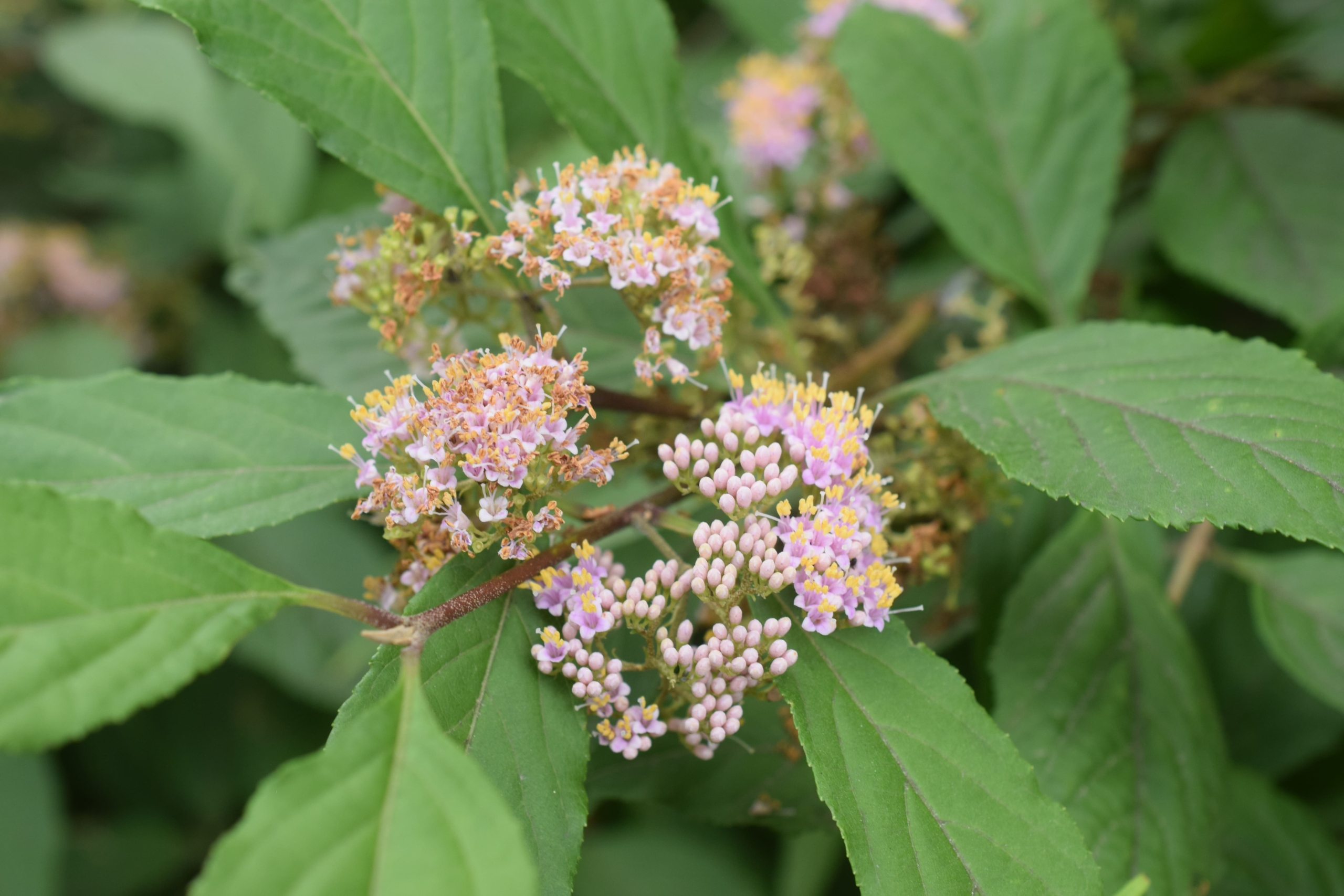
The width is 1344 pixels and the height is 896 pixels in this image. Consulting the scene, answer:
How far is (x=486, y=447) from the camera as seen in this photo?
0.97 metres

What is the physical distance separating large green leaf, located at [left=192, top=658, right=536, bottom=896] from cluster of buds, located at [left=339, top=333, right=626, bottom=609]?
0.24 metres

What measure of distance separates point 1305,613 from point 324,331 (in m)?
1.85

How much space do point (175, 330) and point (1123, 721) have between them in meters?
3.03

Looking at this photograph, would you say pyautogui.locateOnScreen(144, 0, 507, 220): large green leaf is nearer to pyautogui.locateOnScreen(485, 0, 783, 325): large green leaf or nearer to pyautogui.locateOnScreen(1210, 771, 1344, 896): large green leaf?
pyautogui.locateOnScreen(485, 0, 783, 325): large green leaf

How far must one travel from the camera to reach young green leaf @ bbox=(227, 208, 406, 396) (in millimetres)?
1717

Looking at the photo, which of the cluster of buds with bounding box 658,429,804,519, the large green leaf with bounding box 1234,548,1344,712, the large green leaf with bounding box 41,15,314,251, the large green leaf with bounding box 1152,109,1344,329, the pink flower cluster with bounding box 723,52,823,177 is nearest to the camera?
the cluster of buds with bounding box 658,429,804,519

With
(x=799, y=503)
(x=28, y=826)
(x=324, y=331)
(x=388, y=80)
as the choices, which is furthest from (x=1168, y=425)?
(x=28, y=826)

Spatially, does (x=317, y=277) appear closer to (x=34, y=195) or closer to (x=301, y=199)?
(x=301, y=199)

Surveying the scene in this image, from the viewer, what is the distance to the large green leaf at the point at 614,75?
137 cm

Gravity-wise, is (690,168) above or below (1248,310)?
above

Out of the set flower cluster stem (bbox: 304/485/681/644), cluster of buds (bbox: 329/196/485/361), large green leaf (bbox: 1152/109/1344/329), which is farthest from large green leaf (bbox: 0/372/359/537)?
large green leaf (bbox: 1152/109/1344/329)

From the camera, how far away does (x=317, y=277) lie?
1893 millimetres

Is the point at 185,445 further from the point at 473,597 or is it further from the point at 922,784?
the point at 922,784

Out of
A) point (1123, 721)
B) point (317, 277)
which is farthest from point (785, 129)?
point (1123, 721)
